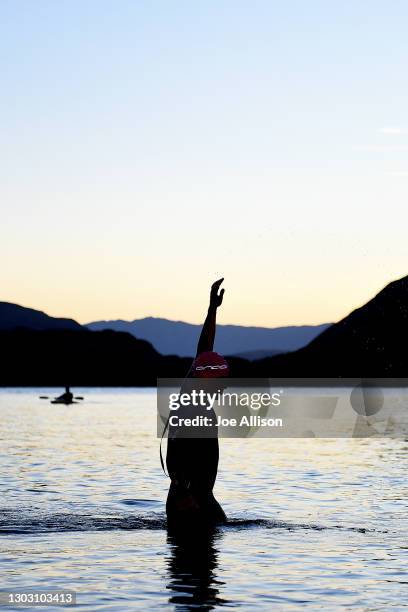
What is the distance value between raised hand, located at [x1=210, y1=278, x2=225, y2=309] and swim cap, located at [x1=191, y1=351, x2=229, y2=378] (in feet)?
2.76

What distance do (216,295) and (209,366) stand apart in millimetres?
1176

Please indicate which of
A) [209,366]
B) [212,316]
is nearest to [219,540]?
[209,366]

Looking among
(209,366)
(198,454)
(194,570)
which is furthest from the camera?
(198,454)

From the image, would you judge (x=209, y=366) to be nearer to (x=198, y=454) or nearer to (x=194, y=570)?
(x=198, y=454)

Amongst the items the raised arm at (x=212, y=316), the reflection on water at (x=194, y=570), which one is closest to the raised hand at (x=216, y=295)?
the raised arm at (x=212, y=316)

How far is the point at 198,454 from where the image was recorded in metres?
19.3

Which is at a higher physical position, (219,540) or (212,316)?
(212,316)

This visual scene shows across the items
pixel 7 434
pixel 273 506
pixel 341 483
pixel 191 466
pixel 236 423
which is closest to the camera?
pixel 191 466

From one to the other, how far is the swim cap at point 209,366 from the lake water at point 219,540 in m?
3.08

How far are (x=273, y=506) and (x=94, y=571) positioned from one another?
10967 millimetres

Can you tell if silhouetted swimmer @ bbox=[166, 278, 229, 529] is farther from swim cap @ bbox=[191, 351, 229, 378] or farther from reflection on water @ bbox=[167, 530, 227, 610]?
reflection on water @ bbox=[167, 530, 227, 610]

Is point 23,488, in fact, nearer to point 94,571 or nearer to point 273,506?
point 273,506

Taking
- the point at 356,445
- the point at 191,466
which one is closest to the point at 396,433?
the point at 356,445

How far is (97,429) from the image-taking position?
83062 millimetres
